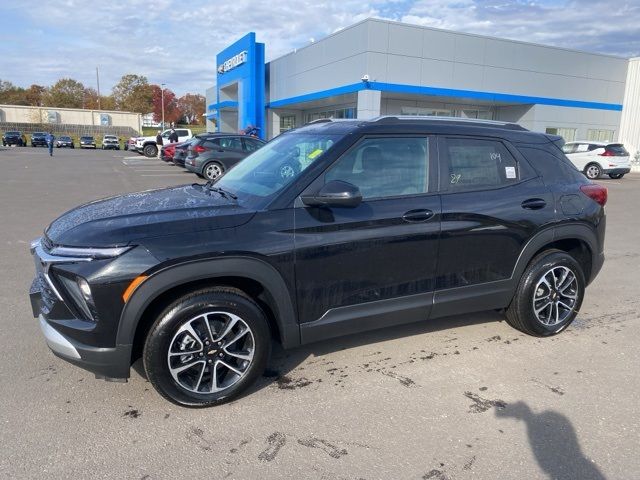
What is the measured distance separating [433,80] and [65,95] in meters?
93.7

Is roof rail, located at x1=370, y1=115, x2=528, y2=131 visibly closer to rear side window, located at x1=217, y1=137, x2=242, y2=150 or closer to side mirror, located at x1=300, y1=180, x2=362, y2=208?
side mirror, located at x1=300, y1=180, x2=362, y2=208

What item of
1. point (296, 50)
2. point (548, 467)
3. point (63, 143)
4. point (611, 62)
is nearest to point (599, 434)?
point (548, 467)

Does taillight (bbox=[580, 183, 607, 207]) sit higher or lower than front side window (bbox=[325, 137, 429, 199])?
lower

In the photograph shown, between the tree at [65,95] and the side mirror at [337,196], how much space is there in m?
108

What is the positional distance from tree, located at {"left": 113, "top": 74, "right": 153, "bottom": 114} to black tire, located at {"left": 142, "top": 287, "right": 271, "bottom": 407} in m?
99.5

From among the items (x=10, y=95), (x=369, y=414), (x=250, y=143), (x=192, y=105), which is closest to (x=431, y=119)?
(x=369, y=414)

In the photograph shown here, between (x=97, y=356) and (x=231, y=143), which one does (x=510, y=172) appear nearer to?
(x=97, y=356)

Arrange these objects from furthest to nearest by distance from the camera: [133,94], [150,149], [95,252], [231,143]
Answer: [133,94]
[150,149]
[231,143]
[95,252]

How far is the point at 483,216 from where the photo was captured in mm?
3773

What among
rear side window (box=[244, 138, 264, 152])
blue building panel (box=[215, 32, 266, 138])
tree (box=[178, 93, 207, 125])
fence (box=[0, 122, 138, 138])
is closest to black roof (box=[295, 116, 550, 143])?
rear side window (box=[244, 138, 264, 152])

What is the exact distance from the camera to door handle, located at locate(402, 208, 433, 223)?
3.48m

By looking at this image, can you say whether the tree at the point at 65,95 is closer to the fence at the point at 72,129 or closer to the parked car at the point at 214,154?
the fence at the point at 72,129

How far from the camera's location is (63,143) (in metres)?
52.1

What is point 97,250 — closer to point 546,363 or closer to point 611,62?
point 546,363
